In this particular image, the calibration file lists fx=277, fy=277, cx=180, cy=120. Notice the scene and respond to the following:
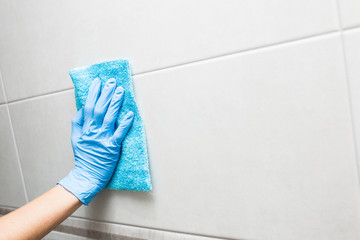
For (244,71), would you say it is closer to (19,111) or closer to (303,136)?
(303,136)

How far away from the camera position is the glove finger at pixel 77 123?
2.10ft

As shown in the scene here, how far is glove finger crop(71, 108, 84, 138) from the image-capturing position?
642 millimetres

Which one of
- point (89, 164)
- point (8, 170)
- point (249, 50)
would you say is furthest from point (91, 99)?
point (8, 170)

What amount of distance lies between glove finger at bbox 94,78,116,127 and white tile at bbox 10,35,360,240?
2.1 inches

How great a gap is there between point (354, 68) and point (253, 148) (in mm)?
195

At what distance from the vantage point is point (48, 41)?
2.27 feet

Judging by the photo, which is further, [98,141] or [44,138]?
[44,138]

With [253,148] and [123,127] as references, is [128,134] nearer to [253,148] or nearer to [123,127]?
[123,127]

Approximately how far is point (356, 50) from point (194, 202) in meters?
0.38

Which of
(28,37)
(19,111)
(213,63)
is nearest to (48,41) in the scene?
(28,37)

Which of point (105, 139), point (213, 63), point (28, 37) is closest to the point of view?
point (213, 63)

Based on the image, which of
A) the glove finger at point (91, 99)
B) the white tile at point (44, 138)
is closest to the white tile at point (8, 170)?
the white tile at point (44, 138)

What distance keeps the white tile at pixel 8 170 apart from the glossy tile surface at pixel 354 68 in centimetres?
87

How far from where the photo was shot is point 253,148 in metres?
0.48
